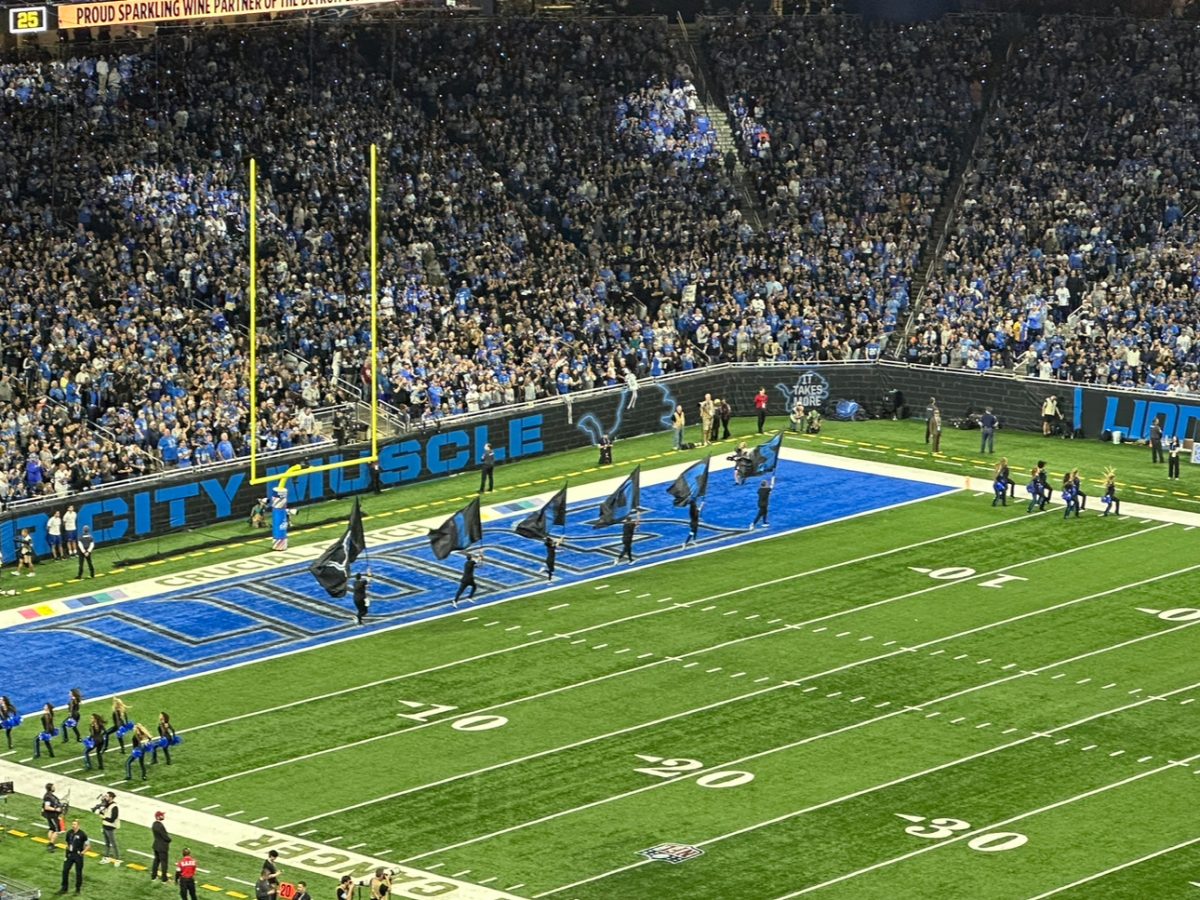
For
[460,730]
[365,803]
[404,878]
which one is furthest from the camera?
[460,730]

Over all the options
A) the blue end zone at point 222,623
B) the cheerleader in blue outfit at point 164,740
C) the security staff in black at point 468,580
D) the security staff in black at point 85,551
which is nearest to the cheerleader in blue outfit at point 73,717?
the cheerleader in blue outfit at point 164,740

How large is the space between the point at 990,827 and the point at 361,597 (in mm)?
14317

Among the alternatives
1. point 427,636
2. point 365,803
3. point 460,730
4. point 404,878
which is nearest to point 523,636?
point 427,636

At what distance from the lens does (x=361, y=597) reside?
4578cm

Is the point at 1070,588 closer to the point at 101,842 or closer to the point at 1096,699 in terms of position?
the point at 1096,699

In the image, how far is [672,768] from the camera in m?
38.2

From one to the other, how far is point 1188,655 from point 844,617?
6220 millimetres

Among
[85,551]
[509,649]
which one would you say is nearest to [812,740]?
[509,649]

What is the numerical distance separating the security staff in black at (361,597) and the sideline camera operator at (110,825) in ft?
36.1

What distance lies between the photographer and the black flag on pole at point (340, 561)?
4562 cm

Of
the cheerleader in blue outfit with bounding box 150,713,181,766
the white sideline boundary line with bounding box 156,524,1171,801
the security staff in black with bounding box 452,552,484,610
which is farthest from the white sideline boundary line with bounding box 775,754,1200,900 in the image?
the security staff in black with bounding box 452,552,484,610

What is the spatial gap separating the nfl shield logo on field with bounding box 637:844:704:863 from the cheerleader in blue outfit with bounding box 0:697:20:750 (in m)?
11.0

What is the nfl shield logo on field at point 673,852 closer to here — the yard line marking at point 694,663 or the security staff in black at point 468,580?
the yard line marking at point 694,663

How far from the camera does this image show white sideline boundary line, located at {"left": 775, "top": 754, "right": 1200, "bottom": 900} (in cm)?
3369
